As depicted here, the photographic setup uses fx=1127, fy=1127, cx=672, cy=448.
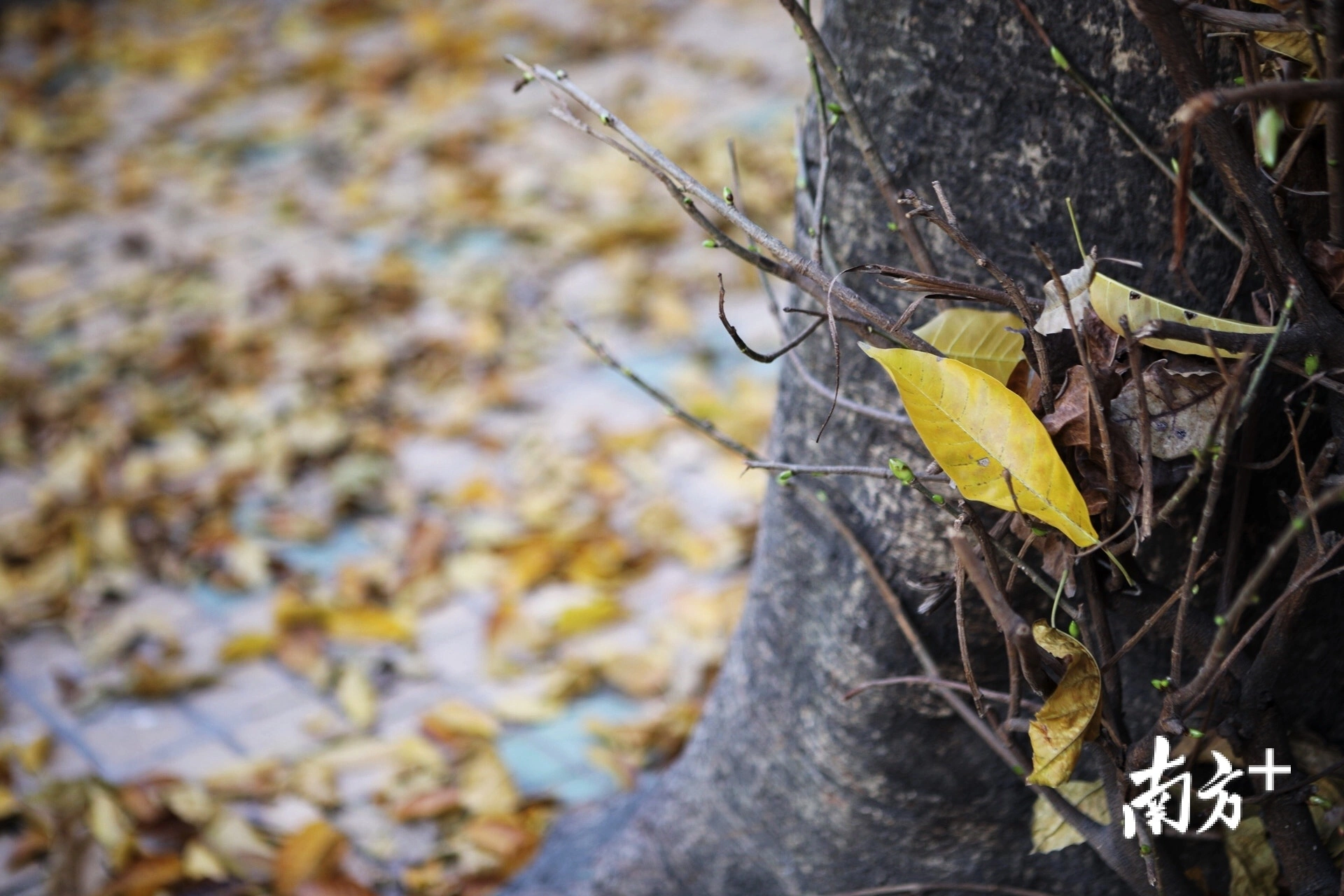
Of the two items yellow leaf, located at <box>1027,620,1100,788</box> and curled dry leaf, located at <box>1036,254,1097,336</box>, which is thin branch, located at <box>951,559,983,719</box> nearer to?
yellow leaf, located at <box>1027,620,1100,788</box>

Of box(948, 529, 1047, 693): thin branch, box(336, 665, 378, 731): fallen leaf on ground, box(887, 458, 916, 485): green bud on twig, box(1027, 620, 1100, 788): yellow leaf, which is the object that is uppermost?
box(887, 458, 916, 485): green bud on twig

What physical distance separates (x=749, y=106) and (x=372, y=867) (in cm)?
361

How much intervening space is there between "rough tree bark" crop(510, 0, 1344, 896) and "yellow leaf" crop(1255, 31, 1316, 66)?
5.6 inches

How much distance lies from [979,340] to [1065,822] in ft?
1.59

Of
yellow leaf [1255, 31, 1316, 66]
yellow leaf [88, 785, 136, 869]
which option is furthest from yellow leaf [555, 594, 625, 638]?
yellow leaf [1255, 31, 1316, 66]

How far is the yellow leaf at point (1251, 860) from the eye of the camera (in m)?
1.09

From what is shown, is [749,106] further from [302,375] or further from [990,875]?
[990,875]

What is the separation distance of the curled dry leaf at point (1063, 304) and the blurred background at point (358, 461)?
1.33 m

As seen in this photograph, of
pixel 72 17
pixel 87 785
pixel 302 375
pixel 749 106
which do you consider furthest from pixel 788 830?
pixel 72 17

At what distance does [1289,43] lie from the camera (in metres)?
0.78

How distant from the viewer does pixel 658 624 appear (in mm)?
2381

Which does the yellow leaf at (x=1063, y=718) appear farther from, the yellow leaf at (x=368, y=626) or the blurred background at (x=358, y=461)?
the yellow leaf at (x=368, y=626)

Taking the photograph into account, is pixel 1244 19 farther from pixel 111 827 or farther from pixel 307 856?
pixel 111 827

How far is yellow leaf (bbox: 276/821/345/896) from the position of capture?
69.2 inches
